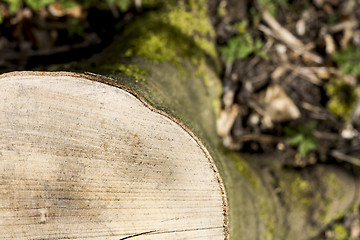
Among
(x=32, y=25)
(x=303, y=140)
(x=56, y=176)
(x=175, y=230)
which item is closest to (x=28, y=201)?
(x=56, y=176)

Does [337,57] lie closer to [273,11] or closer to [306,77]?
[306,77]

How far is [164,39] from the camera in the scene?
2.40 meters

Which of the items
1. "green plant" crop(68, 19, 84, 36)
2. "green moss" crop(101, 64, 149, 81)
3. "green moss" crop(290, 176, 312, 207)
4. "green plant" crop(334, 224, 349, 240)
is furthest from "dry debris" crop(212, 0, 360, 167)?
"green moss" crop(101, 64, 149, 81)

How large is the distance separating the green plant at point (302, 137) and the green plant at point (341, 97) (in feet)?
2.10

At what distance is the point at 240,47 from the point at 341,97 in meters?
1.60

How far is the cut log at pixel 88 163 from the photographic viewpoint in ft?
4.22

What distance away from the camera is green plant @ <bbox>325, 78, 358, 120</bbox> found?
12.2 ft

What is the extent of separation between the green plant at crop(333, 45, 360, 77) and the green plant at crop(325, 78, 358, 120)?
25 centimetres

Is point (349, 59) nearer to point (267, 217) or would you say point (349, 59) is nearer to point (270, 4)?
point (270, 4)

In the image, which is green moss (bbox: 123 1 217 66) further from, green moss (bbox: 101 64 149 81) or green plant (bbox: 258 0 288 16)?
green plant (bbox: 258 0 288 16)

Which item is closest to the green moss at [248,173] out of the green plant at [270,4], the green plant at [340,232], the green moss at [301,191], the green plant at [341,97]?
the green moss at [301,191]

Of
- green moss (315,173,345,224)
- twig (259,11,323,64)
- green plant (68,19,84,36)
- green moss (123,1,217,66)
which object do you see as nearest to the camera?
green moss (123,1,217,66)

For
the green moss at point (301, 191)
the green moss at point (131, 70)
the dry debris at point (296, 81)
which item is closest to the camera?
the green moss at point (131, 70)

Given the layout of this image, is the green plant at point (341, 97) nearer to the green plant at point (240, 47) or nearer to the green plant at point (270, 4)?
the green plant at point (240, 47)
